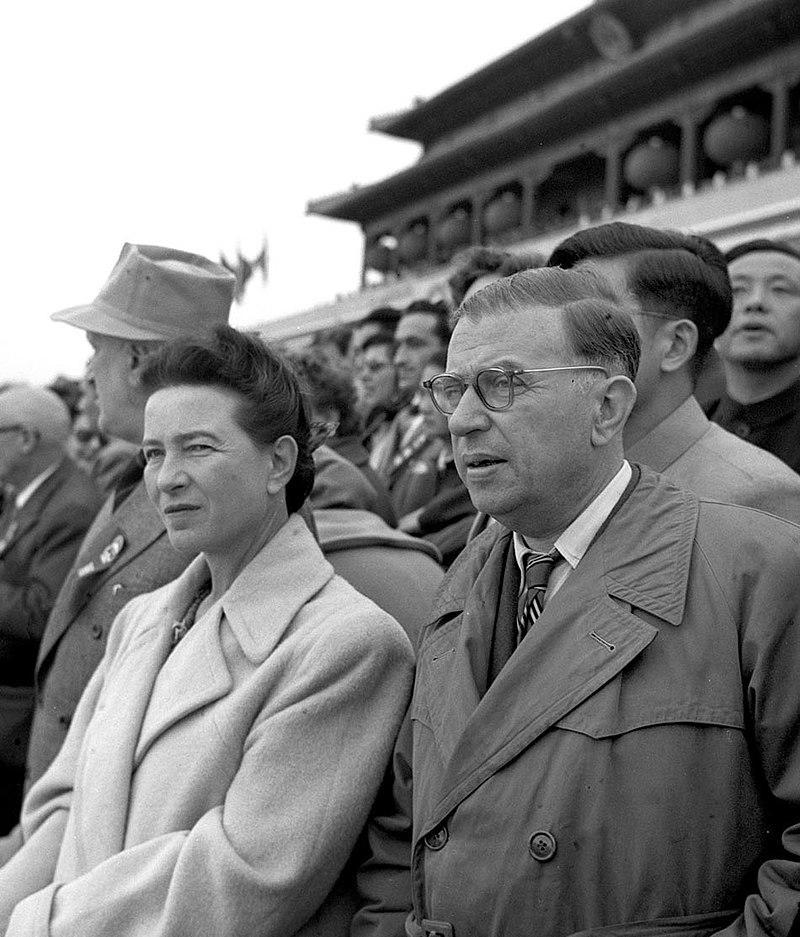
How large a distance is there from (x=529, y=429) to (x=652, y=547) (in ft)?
0.97

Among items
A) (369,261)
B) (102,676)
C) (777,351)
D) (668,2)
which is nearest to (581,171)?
(668,2)

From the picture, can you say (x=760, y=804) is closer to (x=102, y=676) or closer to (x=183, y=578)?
(x=183, y=578)

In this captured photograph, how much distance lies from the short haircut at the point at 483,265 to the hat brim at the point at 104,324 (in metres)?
1.06

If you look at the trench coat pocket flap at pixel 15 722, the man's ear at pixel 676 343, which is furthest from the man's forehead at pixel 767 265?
the trench coat pocket flap at pixel 15 722

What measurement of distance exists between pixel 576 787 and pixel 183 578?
4.63ft

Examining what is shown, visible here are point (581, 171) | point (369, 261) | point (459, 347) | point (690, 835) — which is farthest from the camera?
point (369, 261)

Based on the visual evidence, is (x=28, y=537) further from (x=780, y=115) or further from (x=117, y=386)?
(x=780, y=115)

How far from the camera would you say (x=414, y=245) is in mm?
23703

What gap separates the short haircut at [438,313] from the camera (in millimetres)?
5523

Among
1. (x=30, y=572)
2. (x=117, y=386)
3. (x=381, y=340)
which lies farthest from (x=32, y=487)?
(x=381, y=340)

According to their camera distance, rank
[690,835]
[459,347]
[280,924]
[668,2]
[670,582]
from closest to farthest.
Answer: [690,835], [670,582], [459,347], [280,924], [668,2]

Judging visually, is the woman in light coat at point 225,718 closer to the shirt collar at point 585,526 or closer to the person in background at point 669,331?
the shirt collar at point 585,526

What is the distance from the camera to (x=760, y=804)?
1.66 m

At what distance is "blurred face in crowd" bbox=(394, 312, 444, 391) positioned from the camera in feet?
18.2
